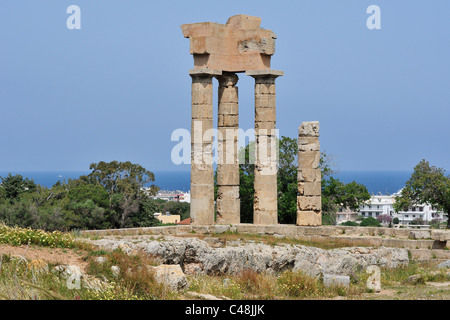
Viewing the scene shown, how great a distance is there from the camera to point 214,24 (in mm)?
28078

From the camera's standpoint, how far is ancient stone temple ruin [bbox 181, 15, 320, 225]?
27.5m

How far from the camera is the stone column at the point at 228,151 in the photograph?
28625 mm

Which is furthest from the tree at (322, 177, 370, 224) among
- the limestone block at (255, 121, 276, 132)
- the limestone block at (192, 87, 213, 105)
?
the limestone block at (192, 87, 213, 105)

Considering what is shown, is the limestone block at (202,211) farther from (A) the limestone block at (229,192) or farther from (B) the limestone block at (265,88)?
(B) the limestone block at (265,88)

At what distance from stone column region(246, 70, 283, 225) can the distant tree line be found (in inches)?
653

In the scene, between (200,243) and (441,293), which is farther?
(200,243)

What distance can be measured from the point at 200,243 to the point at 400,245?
8730 mm

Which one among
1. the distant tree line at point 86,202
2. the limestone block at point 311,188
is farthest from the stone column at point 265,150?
the distant tree line at point 86,202

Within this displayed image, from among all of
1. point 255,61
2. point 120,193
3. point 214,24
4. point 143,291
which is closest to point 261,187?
point 255,61

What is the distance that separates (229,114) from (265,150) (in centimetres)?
240

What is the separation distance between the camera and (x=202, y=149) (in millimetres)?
27469

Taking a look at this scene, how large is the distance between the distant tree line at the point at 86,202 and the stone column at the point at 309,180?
1838 centimetres
